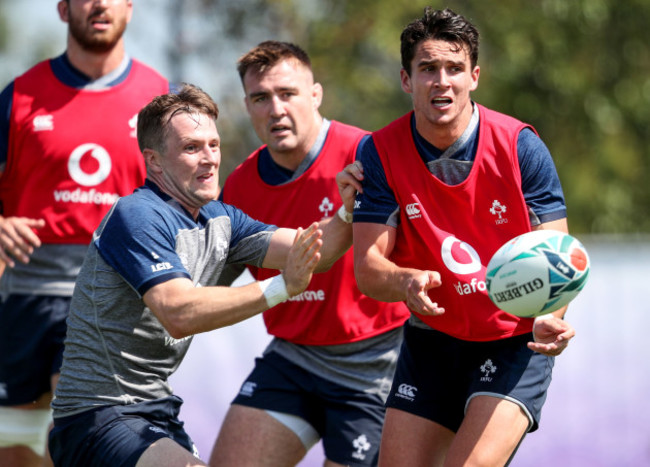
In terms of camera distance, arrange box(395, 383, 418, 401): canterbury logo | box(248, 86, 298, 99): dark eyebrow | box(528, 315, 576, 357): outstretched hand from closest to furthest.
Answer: box(528, 315, 576, 357): outstretched hand, box(395, 383, 418, 401): canterbury logo, box(248, 86, 298, 99): dark eyebrow

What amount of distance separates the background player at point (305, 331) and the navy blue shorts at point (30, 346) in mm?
1223

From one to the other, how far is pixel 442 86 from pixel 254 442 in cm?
226

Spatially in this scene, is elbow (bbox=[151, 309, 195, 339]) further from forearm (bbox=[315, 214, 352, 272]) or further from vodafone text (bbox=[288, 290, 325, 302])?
vodafone text (bbox=[288, 290, 325, 302])

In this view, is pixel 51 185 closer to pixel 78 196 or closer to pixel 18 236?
pixel 78 196

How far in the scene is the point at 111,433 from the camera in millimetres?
4391

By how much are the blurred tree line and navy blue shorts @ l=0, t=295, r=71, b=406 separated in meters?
13.0

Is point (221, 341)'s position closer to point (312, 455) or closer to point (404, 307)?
point (312, 455)

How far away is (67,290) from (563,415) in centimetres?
437

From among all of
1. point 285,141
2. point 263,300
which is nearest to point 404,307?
point 285,141

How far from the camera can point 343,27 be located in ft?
63.6

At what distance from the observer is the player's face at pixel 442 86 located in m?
4.85

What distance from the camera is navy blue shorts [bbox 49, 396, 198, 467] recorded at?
433 cm

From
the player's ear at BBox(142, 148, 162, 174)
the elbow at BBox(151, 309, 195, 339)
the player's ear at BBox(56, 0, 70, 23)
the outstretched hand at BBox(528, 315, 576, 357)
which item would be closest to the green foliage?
the player's ear at BBox(56, 0, 70, 23)

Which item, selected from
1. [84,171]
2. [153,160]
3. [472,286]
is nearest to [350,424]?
[472,286]
